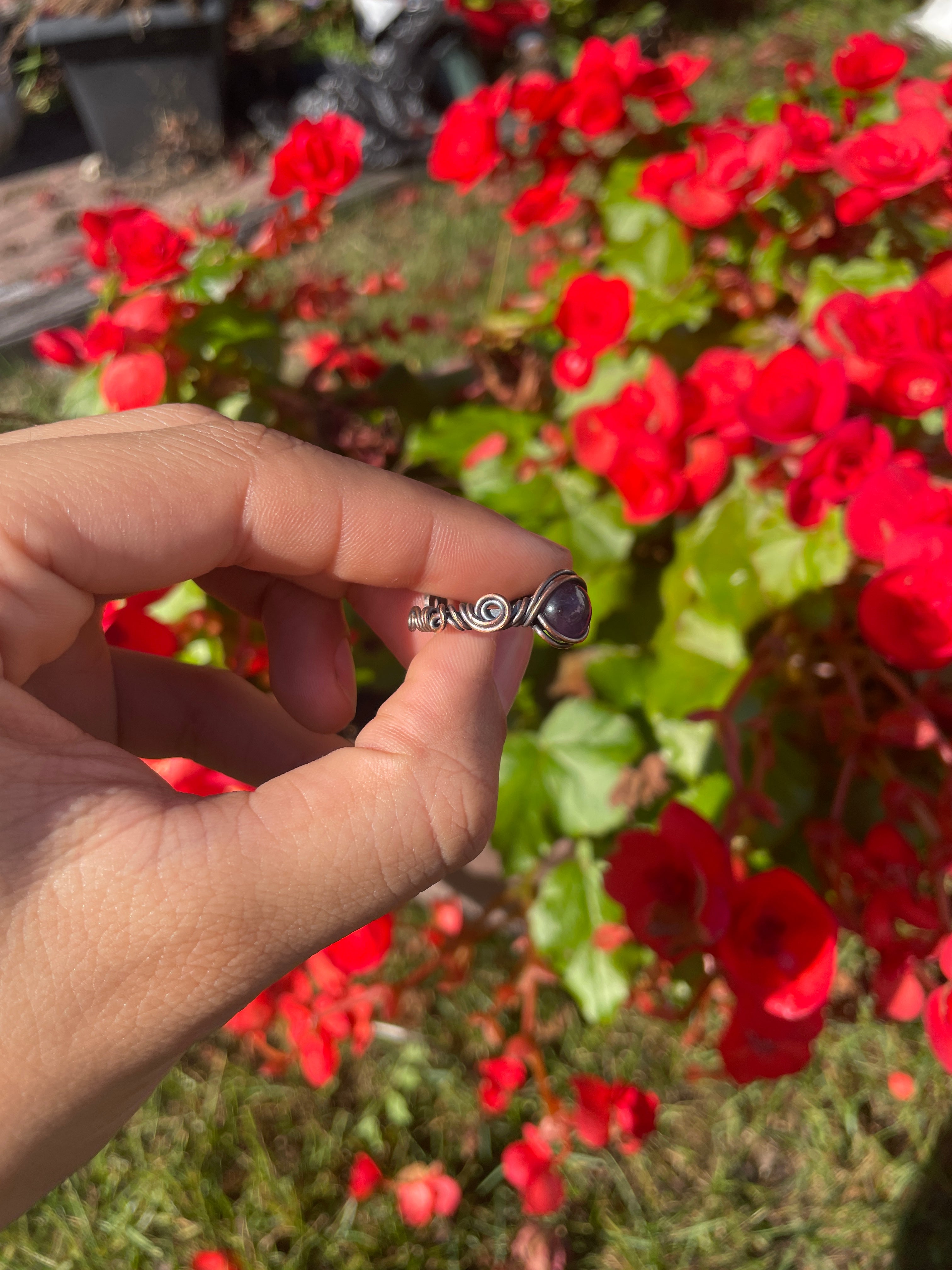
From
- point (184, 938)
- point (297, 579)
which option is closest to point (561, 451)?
point (297, 579)

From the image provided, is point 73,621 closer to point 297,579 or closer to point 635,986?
point 297,579

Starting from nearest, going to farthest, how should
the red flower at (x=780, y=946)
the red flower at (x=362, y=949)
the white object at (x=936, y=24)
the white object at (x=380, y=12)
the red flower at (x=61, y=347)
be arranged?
the red flower at (x=780, y=946)
the red flower at (x=362, y=949)
the red flower at (x=61, y=347)
the white object at (x=936, y=24)
the white object at (x=380, y=12)

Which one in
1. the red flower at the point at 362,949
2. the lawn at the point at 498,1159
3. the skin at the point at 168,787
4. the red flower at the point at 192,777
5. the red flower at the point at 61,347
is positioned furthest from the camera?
the lawn at the point at 498,1159

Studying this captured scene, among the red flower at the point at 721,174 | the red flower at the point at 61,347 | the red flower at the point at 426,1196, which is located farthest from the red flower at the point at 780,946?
the red flower at the point at 61,347

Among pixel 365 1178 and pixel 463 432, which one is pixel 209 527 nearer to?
pixel 463 432

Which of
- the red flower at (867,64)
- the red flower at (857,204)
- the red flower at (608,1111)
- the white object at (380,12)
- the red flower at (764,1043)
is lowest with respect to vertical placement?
the red flower at (608,1111)

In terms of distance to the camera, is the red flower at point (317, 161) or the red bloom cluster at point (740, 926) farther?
the red flower at point (317, 161)

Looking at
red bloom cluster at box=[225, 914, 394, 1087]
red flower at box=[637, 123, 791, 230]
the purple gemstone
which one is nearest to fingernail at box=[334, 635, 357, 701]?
the purple gemstone

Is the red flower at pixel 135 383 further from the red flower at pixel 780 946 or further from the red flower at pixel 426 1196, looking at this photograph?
the red flower at pixel 426 1196
